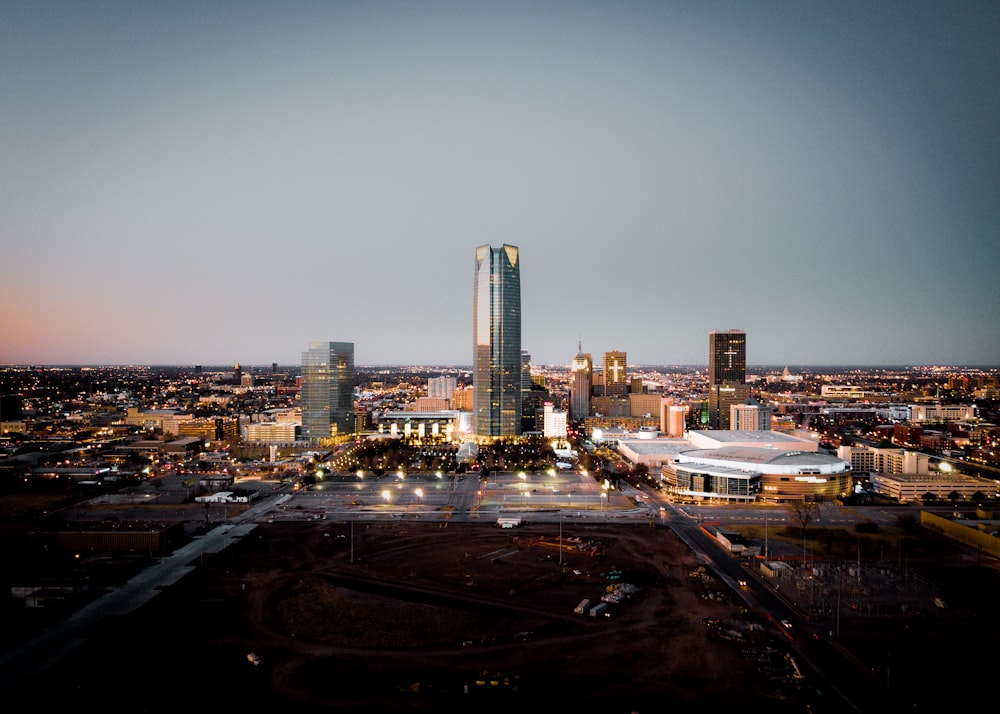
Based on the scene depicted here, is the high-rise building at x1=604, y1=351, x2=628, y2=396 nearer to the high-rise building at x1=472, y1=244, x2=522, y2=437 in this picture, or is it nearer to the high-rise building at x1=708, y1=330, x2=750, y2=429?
the high-rise building at x1=708, y1=330, x2=750, y2=429

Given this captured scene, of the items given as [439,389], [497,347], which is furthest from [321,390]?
[439,389]

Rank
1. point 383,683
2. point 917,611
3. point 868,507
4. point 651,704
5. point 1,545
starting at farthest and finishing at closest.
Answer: point 868,507 → point 1,545 → point 917,611 → point 383,683 → point 651,704

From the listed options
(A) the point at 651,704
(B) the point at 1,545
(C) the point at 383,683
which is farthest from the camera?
(B) the point at 1,545

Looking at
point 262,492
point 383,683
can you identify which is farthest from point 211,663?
point 262,492

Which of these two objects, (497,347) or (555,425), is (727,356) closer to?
(555,425)

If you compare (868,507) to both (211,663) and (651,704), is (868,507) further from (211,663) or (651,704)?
(211,663)

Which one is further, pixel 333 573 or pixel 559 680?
pixel 333 573
